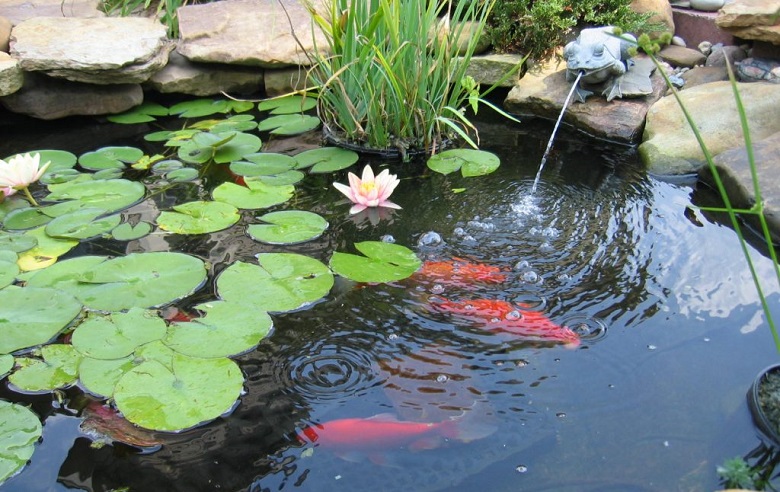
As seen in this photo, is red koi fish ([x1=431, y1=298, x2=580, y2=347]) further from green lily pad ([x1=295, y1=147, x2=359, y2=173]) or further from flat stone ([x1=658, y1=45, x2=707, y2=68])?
flat stone ([x1=658, y1=45, x2=707, y2=68])

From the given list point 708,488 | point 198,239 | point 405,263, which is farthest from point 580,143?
point 708,488

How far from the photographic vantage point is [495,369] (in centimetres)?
194

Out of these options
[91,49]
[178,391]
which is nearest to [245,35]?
[91,49]

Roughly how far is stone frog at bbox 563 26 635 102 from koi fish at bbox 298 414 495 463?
248cm

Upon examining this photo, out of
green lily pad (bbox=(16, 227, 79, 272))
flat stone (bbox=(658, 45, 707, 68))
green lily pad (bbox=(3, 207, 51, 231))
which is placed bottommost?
green lily pad (bbox=(16, 227, 79, 272))

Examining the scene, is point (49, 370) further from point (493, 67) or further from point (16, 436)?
point (493, 67)

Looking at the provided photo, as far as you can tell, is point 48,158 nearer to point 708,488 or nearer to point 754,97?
point 708,488

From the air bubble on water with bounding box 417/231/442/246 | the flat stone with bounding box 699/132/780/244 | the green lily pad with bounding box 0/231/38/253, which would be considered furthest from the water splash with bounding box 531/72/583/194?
the green lily pad with bounding box 0/231/38/253

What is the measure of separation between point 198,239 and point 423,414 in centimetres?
128

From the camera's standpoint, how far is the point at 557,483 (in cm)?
157

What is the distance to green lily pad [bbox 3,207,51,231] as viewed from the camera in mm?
2660

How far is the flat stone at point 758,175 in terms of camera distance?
104 inches

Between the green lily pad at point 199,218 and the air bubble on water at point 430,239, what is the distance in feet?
2.54

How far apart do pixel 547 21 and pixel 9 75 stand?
2995 mm
